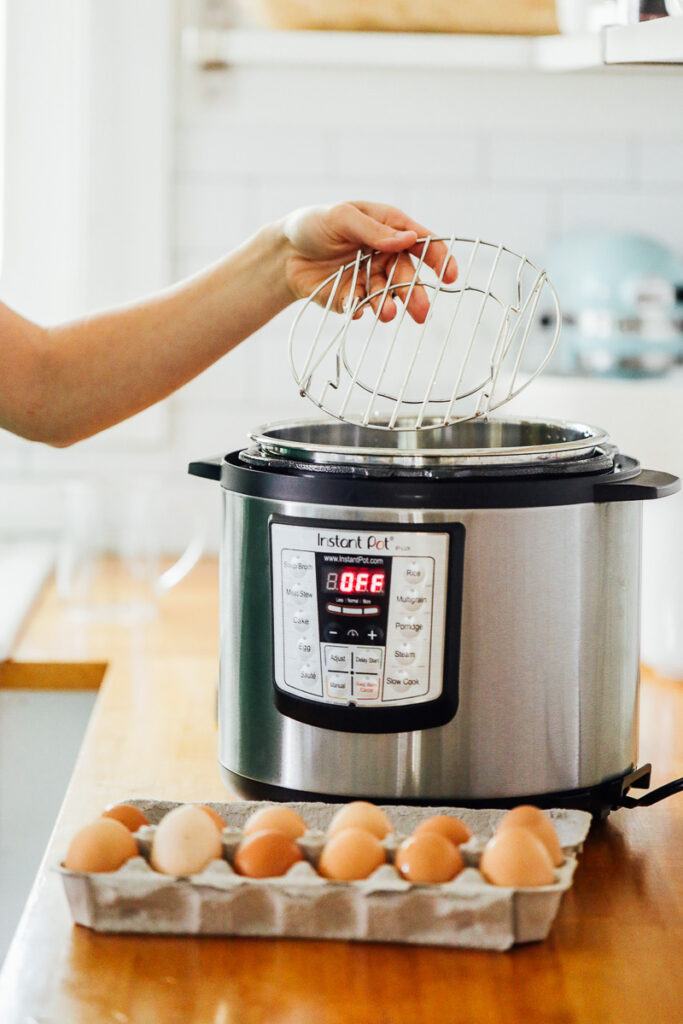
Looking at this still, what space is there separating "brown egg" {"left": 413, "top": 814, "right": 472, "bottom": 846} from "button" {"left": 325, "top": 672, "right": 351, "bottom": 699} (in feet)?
0.30

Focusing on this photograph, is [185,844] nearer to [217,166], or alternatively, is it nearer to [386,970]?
[386,970]

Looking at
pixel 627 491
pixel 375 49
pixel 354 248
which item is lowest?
pixel 627 491

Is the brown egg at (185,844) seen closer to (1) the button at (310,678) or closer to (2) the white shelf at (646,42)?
(1) the button at (310,678)

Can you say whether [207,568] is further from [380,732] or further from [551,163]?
[380,732]

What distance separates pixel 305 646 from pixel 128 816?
0.13 m

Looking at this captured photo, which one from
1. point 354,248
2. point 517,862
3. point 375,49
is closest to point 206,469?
point 354,248

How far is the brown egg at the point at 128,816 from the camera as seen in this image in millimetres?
643

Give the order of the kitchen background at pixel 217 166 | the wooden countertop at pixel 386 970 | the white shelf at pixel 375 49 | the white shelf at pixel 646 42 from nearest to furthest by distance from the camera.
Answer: the wooden countertop at pixel 386 970 < the white shelf at pixel 646 42 < the white shelf at pixel 375 49 < the kitchen background at pixel 217 166

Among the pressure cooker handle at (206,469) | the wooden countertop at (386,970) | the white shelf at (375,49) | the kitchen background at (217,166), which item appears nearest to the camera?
the wooden countertop at (386,970)

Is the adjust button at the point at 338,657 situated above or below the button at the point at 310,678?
above

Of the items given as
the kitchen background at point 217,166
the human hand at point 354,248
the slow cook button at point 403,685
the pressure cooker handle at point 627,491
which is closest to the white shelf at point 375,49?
the kitchen background at point 217,166

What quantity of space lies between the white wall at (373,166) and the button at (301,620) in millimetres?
947

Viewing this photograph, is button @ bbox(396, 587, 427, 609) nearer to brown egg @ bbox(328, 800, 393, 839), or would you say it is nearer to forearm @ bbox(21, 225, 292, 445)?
brown egg @ bbox(328, 800, 393, 839)

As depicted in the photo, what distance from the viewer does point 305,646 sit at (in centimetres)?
70
